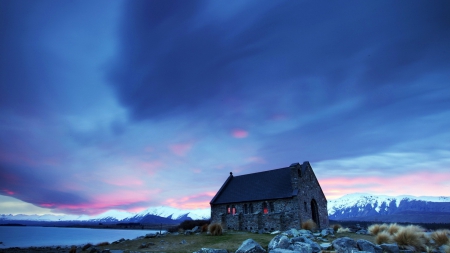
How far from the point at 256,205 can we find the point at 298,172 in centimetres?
846

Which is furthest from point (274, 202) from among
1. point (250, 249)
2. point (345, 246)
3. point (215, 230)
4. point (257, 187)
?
point (250, 249)

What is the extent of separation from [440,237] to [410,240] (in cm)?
272

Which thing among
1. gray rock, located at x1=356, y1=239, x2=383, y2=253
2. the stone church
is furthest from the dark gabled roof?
gray rock, located at x1=356, y1=239, x2=383, y2=253

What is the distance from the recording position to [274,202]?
1478 inches

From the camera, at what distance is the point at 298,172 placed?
37.1 meters

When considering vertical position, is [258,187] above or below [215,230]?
above

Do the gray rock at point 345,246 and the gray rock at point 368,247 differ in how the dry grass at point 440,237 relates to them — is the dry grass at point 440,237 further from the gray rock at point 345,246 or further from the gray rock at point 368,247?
the gray rock at point 345,246

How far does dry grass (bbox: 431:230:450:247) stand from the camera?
17.9m

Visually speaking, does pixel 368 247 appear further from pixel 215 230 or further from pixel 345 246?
pixel 215 230

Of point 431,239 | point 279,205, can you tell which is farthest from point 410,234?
point 279,205

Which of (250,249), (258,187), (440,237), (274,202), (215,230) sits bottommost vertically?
(215,230)

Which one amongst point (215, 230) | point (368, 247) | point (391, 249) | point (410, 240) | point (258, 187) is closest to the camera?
point (368, 247)

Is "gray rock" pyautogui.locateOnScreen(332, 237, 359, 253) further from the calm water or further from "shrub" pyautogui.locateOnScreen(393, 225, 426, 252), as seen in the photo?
the calm water

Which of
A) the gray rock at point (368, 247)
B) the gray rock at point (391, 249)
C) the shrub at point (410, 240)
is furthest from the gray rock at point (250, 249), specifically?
the shrub at point (410, 240)
